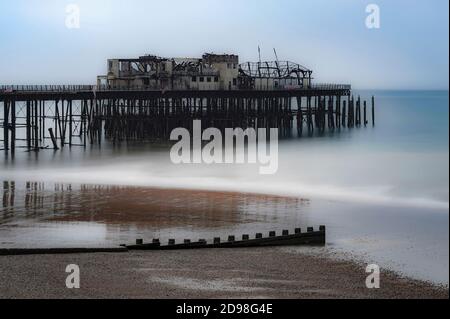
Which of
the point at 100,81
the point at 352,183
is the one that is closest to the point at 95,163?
the point at 352,183

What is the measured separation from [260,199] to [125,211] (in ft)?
17.4

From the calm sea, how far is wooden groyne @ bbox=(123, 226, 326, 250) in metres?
0.58

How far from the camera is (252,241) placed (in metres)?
21.3

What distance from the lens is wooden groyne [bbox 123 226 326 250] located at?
2059 centimetres

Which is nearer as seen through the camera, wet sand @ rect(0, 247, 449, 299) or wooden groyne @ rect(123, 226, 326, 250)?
wet sand @ rect(0, 247, 449, 299)

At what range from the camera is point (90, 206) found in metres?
27.8

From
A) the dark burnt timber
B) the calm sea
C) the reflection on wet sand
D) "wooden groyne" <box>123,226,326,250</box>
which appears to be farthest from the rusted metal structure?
"wooden groyne" <box>123,226,326,250</box>

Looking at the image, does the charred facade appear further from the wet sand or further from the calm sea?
the wet sand

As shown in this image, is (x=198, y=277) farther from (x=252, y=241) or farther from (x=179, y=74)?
(x=179, y=74)

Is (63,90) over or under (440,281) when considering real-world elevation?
over

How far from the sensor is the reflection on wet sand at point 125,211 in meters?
23.3

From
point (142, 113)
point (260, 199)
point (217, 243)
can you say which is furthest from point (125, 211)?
point (142, 113)
